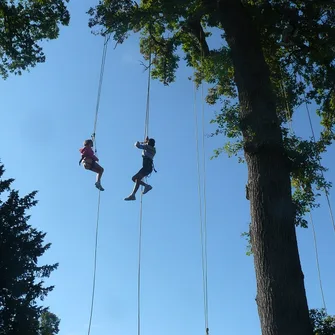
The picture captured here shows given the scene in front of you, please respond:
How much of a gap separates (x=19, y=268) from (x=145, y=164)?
6893 millimetres

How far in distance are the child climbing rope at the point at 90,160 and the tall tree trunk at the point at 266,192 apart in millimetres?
4047

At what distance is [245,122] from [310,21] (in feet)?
10.6

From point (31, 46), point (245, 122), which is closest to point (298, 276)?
point (245, 122)

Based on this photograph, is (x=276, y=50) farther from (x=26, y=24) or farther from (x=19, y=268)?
(x=19, y=268)

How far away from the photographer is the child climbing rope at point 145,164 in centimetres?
927

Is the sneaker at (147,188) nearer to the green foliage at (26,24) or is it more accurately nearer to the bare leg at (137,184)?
the bare leg at (137,184)

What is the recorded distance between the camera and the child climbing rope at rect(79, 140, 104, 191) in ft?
32.1

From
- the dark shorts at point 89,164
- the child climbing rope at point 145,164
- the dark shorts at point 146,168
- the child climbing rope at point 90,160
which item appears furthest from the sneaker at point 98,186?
the dark shorts at point 146,168

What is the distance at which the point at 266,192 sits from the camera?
564 cm

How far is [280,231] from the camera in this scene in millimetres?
5309

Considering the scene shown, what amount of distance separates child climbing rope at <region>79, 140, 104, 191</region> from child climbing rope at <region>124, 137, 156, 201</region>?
84 centimetres

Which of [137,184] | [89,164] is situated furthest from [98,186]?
[137,184]

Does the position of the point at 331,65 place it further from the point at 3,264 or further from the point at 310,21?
the point at 3,264

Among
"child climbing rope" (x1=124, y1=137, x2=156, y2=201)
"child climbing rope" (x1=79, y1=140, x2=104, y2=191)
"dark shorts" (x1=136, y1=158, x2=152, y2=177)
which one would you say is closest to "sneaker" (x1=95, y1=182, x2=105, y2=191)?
"child climbing rope" (x1=79, y1=140, x2=104, y2=191)
